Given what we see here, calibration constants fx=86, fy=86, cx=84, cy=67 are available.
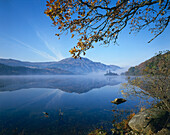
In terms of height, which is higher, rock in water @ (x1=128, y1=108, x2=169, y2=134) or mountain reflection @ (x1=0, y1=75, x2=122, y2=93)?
rock in water @ (x1=128, y1=108, x2=169, y2=134)

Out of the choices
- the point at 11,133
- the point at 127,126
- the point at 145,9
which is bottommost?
the point at 11,133

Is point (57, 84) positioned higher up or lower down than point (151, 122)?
lower down

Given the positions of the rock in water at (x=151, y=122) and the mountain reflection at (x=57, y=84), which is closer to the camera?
the rock in water at (x=151, y=122)

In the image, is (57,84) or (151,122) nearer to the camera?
(151,122)

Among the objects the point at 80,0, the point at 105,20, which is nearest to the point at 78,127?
the point at 105,20

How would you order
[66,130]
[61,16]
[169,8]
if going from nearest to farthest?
[61,16] < [169,8] < [66,130]

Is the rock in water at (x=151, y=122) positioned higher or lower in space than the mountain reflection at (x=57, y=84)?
higher

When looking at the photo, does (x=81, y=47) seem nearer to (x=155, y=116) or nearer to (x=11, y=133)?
(x=155, y=116)

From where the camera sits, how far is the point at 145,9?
673 cm

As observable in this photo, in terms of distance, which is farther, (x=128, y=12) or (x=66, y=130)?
(x=66, y=130)

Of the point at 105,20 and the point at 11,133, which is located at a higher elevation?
the point at 105,20

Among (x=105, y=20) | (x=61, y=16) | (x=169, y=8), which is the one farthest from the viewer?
(x=169, y=8)

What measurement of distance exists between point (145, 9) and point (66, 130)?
13182 mm

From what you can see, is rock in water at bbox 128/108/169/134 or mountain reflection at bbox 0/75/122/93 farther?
mountain reflection at bbox 0/75/122/93
